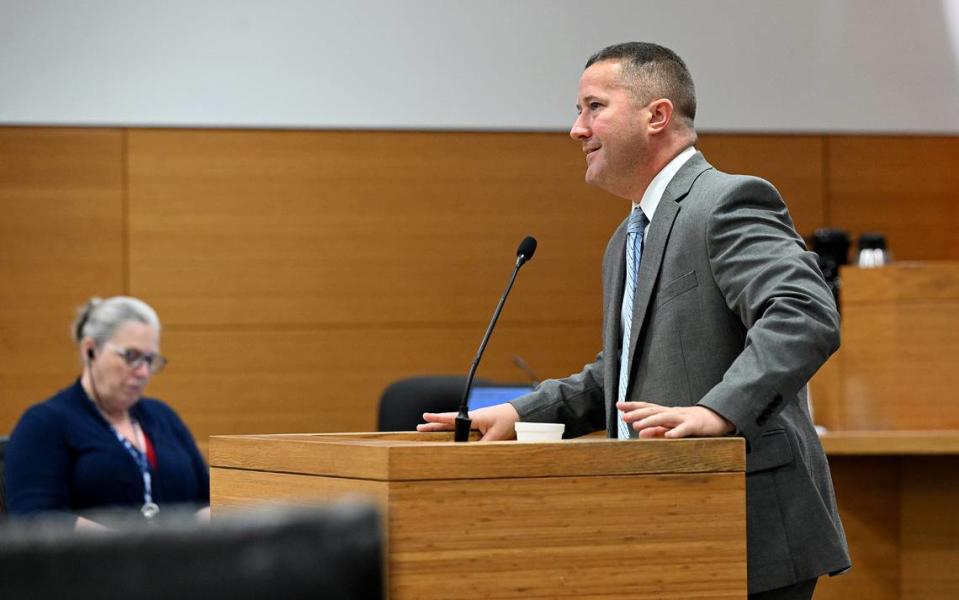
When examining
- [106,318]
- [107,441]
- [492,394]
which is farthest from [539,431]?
[492,394]

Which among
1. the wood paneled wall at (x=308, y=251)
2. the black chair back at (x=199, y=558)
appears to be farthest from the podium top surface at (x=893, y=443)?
the black chair back at (x=199, y=558)

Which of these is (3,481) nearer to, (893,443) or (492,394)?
(492,394)

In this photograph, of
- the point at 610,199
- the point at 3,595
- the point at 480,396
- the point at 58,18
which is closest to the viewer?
the point at 3,595

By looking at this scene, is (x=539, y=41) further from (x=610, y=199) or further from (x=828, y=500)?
(x=828, y=500)

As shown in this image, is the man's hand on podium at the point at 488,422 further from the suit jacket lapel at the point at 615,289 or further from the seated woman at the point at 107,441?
the seated woman at the point at 107,441

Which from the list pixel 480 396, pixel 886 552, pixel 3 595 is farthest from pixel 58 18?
pixel 3 595

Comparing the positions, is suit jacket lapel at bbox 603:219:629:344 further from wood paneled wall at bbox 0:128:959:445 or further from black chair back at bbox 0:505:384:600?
wood paneled wall at bbox 0:128:959:445

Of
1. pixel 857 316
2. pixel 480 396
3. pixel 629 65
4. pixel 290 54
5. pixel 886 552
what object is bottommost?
pixel 886 552

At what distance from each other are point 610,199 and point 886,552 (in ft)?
7.83

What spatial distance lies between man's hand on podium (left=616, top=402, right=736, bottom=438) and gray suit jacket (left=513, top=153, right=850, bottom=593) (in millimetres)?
18

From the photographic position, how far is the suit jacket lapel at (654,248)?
214cm

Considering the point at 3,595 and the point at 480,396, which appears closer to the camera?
the point at 3,595

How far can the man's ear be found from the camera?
2.27 metres

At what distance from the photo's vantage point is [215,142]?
587cm
